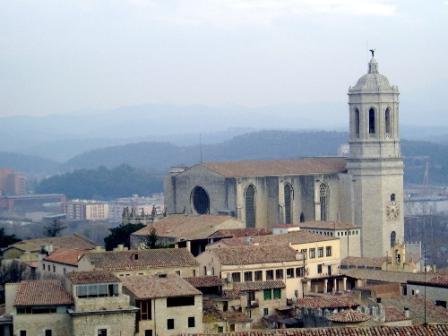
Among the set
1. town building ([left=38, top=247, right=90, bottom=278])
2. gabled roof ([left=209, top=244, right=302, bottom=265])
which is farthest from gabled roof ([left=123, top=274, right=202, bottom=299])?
town building ([left=38, top=247, right=90, bottom=278])

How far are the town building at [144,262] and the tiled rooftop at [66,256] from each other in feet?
8.47

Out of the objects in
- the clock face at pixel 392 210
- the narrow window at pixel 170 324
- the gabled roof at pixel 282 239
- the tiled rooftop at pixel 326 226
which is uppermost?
the clock face at pixel 392 210

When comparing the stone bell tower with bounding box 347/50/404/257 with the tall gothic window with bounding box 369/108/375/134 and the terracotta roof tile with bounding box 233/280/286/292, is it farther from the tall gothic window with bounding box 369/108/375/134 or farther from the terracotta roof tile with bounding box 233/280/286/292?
the terracotta roof tile with bounding box 233/280/286/292

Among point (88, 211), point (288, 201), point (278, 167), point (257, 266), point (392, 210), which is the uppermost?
point (278, 167)

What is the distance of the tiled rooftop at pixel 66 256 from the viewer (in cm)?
5078

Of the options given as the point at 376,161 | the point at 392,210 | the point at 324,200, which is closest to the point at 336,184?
the point at 324,200

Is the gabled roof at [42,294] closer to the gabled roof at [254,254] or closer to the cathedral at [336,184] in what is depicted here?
the gabled roof at [254,254]

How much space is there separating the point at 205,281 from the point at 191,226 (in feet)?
46.5

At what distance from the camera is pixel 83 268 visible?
156 feet

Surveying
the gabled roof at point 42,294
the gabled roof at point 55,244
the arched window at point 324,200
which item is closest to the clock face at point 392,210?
the arched window at point 324,200

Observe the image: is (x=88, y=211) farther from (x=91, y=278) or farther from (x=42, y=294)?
(x=91, y=278)

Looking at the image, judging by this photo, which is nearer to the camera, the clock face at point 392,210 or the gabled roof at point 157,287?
the gabled roof at point 157,287

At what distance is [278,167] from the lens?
68.8m

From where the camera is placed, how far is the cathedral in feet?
218
